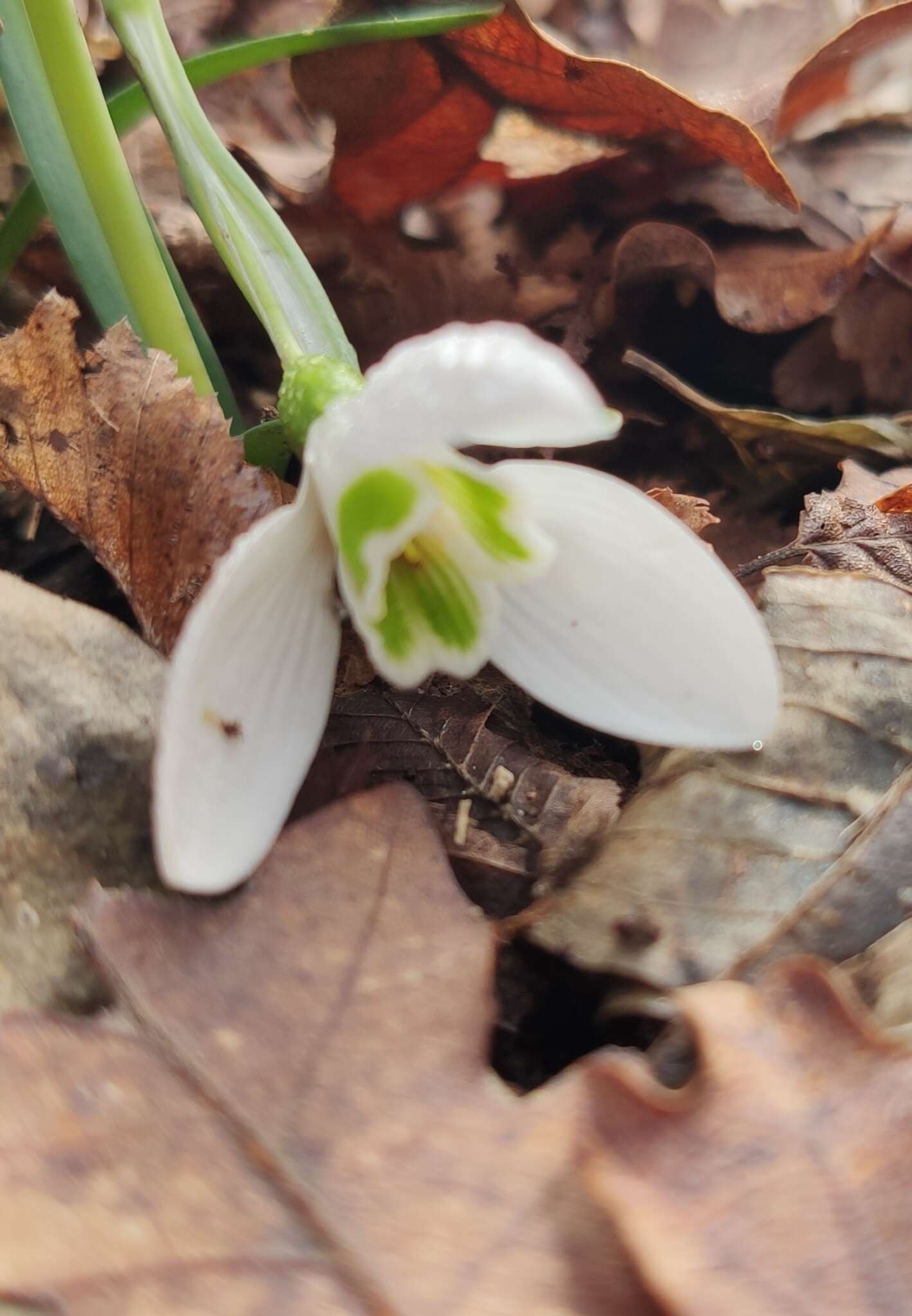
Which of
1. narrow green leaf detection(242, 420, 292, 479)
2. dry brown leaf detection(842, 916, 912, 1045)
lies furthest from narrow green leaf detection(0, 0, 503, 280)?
dry brown leaf detection(842, 916, 912, 1045)

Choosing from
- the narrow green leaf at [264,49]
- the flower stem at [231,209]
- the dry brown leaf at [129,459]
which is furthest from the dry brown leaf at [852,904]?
the narrow green leaf at [264,49]

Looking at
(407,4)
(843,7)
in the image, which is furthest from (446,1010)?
(843,7)

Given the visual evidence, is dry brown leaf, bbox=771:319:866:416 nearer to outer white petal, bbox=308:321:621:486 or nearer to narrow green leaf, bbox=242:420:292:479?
narrow green leaf, bbox=242:420:292:479

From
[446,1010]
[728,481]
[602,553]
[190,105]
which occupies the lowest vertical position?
[728,481]

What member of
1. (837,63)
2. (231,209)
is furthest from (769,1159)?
(837,63)

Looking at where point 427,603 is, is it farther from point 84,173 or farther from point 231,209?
point 84,173

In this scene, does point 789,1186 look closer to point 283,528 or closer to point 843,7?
point 283,528
